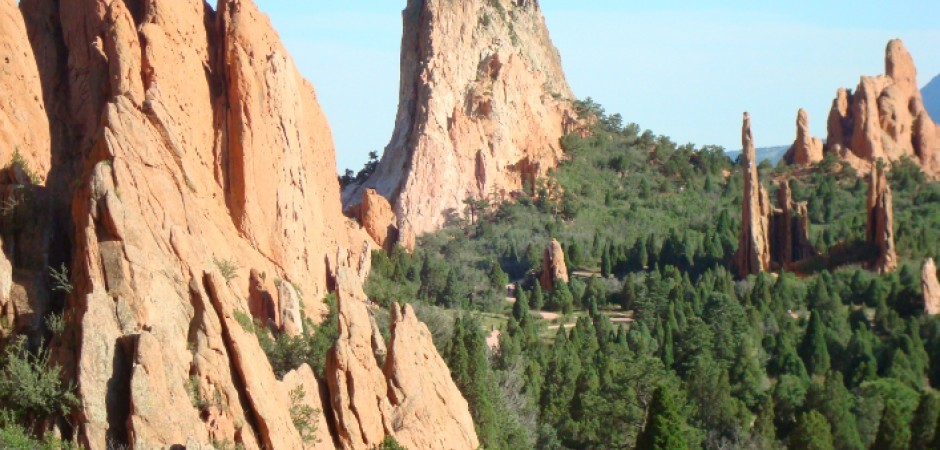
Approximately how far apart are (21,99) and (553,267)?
1487 inches

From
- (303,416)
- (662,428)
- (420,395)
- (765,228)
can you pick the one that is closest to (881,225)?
(765,228)

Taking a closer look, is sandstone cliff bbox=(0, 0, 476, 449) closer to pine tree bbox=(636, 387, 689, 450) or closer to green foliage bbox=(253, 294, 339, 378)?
green foliage bbox=(253, 294, 339, 378)

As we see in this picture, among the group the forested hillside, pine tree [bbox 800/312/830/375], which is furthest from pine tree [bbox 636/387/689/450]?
pine tree [bbox 800/312/830/375]

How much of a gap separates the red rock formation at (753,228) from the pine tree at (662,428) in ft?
108

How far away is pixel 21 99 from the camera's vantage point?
102ft

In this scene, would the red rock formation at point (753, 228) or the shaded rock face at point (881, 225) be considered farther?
the red rock formation at point (753, 228)

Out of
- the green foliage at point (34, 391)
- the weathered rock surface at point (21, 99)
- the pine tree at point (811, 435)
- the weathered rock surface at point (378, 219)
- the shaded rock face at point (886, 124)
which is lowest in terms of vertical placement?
the pine tree at point (811, 435)

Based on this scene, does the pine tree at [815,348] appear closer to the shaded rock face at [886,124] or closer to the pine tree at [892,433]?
the pine tree at [892,433]

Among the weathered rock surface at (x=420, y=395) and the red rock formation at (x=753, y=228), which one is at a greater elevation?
the red rock formation at (x=753, y=228)

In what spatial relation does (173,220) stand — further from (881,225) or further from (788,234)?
(788,234)

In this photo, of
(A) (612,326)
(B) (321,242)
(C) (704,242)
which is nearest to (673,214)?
(C) (704,242)

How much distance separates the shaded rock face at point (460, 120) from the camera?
7844 cm

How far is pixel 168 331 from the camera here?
24.6 m

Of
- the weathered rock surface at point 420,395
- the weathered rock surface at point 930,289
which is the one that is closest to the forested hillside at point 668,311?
the weathered rock surface at point 930,289
